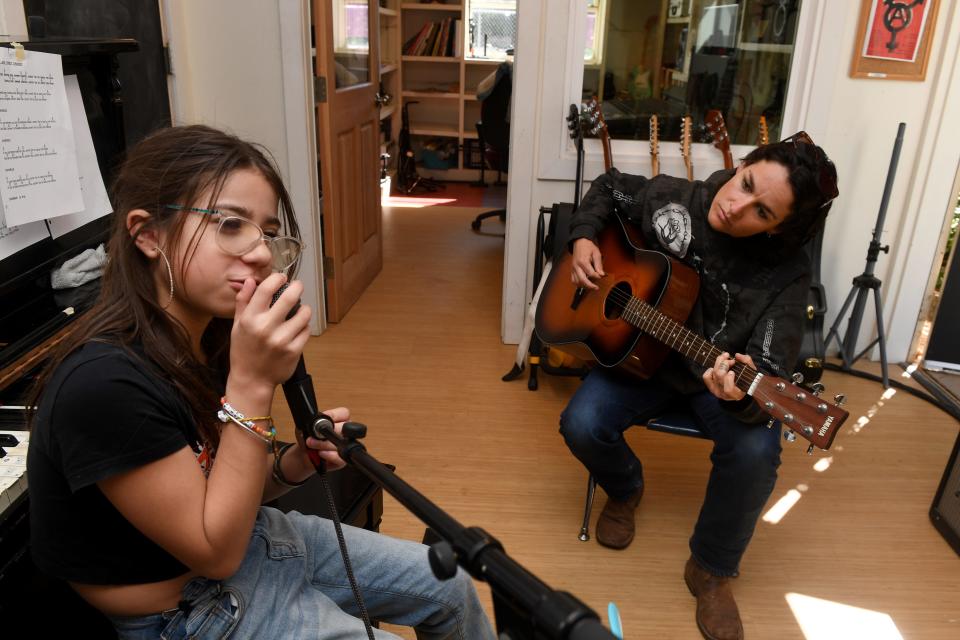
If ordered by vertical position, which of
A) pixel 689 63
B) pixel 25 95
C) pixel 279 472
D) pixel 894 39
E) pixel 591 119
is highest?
pixel 894 39

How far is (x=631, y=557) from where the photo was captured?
191 centimetres

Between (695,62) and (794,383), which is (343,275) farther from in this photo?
(794,383)

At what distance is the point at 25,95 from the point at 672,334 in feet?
4.65

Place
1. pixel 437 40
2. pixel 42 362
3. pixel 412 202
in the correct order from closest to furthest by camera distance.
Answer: pixel 42 362, pixel 412 202, pixel 437 40

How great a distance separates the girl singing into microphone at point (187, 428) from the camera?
2.58 feet

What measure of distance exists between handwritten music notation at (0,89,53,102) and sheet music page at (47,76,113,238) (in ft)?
0.32

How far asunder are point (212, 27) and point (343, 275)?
1.18 m

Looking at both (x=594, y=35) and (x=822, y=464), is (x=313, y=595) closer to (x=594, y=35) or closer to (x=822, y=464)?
(x=822, y=464)

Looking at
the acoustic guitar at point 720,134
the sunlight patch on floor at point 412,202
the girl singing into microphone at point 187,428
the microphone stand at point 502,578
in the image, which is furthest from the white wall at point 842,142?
the sunlight patch on floor at point 412,202

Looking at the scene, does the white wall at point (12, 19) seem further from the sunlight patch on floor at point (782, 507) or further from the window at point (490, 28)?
the window at point (490, 28)

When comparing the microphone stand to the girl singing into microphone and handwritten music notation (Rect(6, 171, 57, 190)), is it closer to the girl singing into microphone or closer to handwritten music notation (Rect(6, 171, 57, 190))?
the girl singing into microphone

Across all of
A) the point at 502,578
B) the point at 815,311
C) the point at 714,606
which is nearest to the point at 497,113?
the point at 815,311

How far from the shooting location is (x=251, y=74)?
2830mm

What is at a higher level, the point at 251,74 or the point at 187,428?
the point at 251,74
